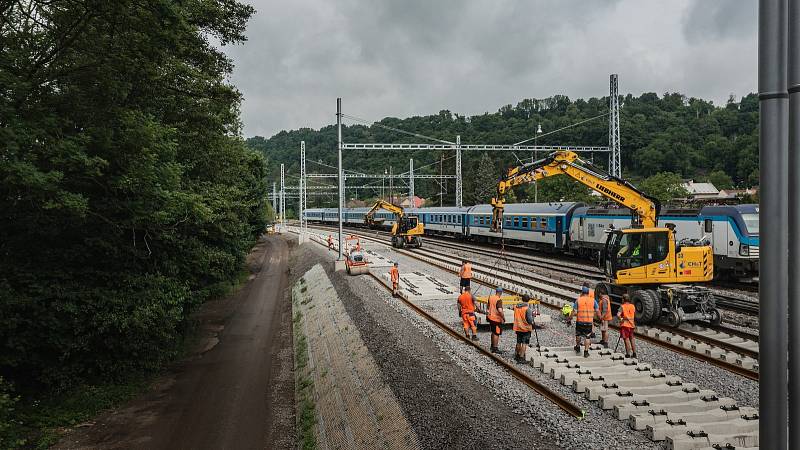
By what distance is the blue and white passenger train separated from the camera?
2095 centimetres

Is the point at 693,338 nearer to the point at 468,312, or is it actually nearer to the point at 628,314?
the point at 628,314

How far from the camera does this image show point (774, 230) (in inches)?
115

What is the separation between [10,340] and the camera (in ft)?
44.6

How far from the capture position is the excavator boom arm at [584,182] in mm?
18609

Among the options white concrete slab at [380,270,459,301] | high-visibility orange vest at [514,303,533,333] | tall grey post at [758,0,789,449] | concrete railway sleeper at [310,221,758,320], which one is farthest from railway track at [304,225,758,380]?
tall grey post at [758,0,789,449]

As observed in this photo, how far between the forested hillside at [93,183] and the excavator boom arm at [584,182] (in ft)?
36.2

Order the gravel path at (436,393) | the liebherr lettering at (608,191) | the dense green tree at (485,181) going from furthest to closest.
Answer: the dense green tree at (485,181) → the liebherr lettering at (608,191) → the gravel path at (436,393)

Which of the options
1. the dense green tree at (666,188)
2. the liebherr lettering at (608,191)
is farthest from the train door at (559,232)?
the dense green tree at (666,188)

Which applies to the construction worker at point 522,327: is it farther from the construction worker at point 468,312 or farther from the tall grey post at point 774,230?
the tall grey post at point 774,230

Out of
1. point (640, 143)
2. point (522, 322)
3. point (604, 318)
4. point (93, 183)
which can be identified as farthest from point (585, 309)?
point (640, 143)

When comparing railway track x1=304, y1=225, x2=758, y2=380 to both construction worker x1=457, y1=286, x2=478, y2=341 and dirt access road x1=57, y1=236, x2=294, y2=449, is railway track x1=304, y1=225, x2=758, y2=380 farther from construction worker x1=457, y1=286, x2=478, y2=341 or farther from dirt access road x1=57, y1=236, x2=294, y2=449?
dirt access road x1=57, y1=236, x2=294, y2=449

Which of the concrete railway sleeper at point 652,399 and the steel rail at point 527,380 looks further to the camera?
the steel rail at point 527,380

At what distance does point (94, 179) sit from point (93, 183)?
4.13 ft

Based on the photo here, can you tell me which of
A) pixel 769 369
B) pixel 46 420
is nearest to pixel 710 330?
pixel 769 369
